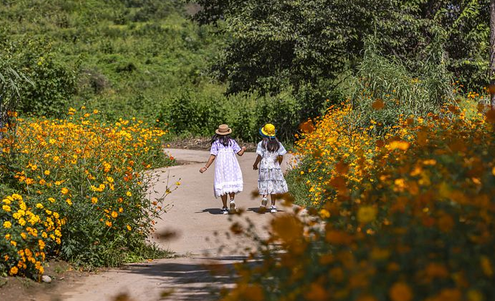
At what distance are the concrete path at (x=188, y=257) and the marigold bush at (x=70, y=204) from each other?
359 millimetres

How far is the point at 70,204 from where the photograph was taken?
740cm

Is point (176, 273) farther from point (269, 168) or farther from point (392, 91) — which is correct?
point (392, 91)

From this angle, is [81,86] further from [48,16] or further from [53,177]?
[53,177]

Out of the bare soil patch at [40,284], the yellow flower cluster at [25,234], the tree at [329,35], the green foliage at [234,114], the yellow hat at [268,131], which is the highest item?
the tree at [329,35]

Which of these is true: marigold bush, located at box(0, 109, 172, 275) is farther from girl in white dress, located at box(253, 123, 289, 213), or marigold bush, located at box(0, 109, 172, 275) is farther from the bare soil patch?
girl in white dress, located at box(253, 123, 289, 213)

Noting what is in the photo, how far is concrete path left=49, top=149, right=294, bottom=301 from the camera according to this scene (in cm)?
616

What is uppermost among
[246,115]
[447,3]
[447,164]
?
[447,3]

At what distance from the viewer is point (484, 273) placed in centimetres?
275

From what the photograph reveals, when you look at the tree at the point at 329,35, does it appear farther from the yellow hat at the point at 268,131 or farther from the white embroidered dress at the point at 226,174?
the white embroidered dress at the point at 226,174

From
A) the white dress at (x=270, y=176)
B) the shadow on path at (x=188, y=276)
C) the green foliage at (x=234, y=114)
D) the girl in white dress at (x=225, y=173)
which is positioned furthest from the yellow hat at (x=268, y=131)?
the green foliage at (x=234, y=114)

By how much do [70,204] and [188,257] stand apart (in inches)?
65.3

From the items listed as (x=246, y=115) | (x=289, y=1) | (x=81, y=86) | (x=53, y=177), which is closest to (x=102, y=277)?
(x=53, y=177)

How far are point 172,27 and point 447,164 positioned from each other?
44.2 m

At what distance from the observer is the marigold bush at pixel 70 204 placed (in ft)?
22.3
